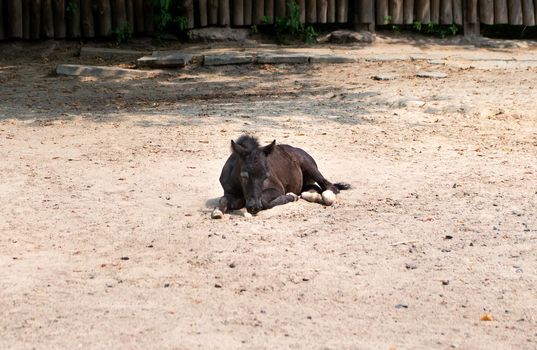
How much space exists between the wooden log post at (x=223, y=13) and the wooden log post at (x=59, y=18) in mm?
2677

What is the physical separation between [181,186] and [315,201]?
4.28ft

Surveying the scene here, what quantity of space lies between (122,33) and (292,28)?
2.95 m

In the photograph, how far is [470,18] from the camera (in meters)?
18.5

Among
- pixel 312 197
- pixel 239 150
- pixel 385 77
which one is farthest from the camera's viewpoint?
pixel 385 77

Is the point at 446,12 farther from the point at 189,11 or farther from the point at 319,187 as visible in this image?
the point at 319,187

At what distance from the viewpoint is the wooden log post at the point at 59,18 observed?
57.3 feet

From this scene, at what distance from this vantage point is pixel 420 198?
8.48 metres

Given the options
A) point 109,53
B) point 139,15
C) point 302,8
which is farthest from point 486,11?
point 109,53

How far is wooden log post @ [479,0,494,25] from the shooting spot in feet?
60.5

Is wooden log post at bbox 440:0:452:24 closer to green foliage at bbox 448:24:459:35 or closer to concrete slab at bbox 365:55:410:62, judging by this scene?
green foliage at bbox 448:24:459:35

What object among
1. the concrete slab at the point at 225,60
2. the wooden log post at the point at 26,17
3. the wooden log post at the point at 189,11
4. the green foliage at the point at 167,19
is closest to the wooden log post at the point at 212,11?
the wooden log post at the point at 189,11

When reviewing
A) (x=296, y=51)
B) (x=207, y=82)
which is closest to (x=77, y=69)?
(x=207, y=82)

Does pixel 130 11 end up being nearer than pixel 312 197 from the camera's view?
No

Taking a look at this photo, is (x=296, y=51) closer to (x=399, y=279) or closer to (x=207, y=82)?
(x=207, y=82)
